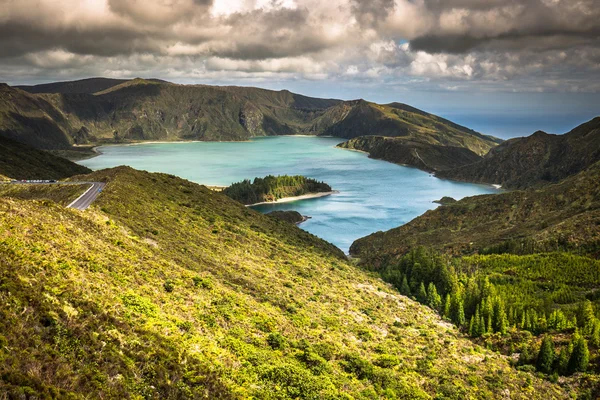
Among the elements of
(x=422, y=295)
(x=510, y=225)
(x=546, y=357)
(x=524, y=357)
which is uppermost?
(x=510, y=225)

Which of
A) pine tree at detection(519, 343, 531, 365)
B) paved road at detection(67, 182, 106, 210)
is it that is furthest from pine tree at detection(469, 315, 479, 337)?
paved road at detection(67, 182, 106, 210)

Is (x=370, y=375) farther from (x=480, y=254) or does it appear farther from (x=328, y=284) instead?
(x=480, y=254)

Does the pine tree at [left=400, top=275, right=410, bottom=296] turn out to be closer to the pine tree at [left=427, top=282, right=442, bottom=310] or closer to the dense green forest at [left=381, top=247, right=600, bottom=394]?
the dense green forest at [left=381, top=247, right=600, bottom=394]

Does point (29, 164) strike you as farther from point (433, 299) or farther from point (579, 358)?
point (579, 358)

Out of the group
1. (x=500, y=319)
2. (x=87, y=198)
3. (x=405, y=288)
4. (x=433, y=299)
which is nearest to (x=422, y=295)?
(x=433, y=299)

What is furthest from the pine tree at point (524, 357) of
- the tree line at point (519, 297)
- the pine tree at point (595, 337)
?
the pine tree at point (595, 337)

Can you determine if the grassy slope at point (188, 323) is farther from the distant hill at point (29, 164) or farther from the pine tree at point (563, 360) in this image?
the distant hill at point (29, 164)
